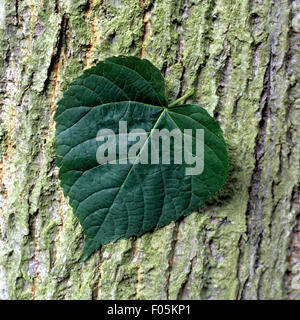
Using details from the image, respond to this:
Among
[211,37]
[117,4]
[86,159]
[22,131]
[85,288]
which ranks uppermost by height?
[117,4]

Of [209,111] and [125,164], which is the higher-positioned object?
[209,111]

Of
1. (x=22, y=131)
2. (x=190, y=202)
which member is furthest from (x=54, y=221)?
(x=190, y=202)

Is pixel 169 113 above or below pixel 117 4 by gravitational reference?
below

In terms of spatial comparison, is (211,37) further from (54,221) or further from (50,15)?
(54,221)
